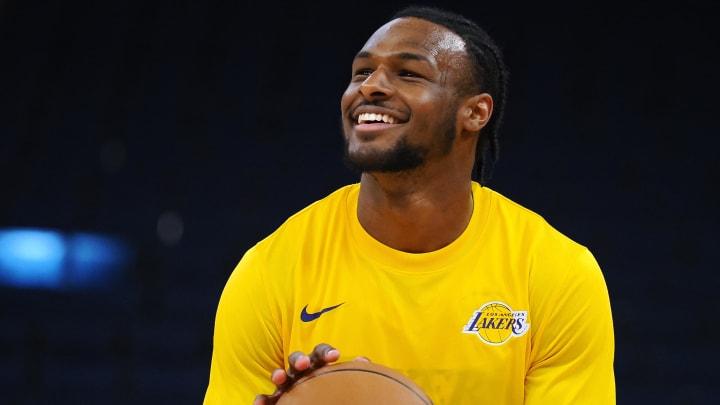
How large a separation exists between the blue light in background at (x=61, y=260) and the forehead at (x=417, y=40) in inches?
129

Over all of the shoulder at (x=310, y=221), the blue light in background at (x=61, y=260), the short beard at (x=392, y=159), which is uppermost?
the short beard at (x=392, y=159)

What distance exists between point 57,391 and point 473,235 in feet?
10.6

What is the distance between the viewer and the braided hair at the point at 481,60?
2.29 metres

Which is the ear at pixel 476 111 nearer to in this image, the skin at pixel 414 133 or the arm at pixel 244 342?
the skin at pixel 414 133

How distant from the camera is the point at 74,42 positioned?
5906 millimetres

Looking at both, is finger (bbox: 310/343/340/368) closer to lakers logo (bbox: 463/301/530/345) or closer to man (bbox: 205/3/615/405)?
man (bbox: 205/3/615/405)

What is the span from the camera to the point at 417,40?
7.22ft

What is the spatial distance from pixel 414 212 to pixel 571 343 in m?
0.46

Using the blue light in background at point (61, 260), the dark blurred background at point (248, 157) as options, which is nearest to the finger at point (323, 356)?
the dark blurred background at point (248, 157)

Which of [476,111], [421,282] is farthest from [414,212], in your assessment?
[476,111]

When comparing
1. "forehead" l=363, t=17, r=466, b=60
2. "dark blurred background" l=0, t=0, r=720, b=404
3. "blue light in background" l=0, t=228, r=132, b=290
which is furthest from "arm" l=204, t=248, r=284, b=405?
"blue light in background" l=0, t=228, r=132, b=290

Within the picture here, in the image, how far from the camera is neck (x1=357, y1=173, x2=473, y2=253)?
223cm

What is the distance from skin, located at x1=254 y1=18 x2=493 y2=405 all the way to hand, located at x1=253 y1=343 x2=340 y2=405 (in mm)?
436

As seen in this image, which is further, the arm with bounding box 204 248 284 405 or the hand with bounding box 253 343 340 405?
the arm with bounding box 204 248 284 405
